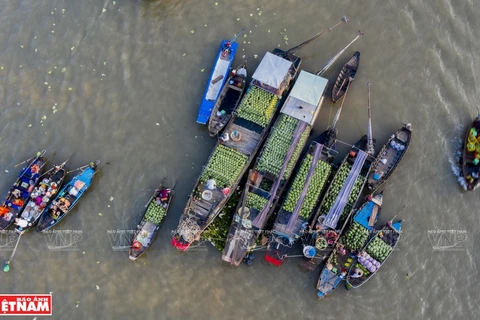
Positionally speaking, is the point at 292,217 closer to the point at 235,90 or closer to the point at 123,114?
the point at 235,90

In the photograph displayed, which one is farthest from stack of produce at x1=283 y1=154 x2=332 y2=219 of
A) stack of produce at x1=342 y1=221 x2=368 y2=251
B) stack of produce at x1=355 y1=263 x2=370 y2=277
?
stack of produce at x1=355 y1=263 x2=370 y2=277

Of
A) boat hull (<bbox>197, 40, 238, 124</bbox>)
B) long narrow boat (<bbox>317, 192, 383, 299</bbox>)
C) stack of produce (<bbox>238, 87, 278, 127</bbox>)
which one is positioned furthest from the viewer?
boat hull (<bbox>197, 40, 238, 124</bbox>)

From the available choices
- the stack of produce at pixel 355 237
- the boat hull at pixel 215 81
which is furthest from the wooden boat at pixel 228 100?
the stack of produce at pixel 355 237

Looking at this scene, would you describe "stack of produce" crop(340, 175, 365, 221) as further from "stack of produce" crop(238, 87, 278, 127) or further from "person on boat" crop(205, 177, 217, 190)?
"person on boat" crop(205, 177, 217, 190)

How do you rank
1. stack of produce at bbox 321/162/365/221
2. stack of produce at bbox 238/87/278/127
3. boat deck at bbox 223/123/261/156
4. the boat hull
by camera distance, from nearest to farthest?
stack of produce at bbox 321/162/365/221 < boat deck at bbox 223/123/261/156 < stack of produce at bbox 238/87/278/127 < the boat hull

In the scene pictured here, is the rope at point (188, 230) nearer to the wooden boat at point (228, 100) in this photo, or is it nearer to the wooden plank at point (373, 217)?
the wooden boat at point (228, 100)

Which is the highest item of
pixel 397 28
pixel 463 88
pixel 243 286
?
pixel 397 28

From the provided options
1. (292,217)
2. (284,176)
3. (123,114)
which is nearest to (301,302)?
(292,217)

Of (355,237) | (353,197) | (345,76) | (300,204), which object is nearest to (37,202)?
(300,204)
